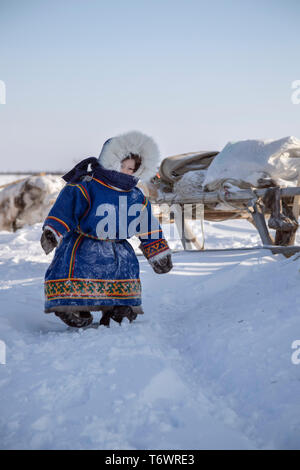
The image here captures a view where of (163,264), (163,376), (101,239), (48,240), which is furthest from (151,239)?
(163,376)

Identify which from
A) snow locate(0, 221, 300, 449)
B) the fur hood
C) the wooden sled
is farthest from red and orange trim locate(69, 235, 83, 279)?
the wooden sled

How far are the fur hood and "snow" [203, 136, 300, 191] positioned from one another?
8.33ft

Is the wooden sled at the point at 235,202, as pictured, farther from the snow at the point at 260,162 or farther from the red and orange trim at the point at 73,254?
the red and orange trim at the point at 73,254

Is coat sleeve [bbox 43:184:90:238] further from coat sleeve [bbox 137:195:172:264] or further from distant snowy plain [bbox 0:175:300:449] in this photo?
distant snowy plain [bbox 0:175:300:449]

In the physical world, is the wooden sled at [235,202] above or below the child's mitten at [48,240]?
below

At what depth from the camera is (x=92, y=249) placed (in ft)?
8.48

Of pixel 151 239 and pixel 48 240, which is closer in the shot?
Result: pixel 48 240

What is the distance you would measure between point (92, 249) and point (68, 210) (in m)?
0.31

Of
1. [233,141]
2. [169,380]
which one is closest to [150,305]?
[169,380]

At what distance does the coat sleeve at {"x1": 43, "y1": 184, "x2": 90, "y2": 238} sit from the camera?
2.52 metres

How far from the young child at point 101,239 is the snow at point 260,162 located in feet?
8.68

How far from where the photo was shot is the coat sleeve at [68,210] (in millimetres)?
2520

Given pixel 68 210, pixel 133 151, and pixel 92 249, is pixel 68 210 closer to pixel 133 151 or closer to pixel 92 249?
pixel 92 249

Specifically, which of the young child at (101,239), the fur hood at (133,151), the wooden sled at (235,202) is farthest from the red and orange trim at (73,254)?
the wooden sled at (235,202)
